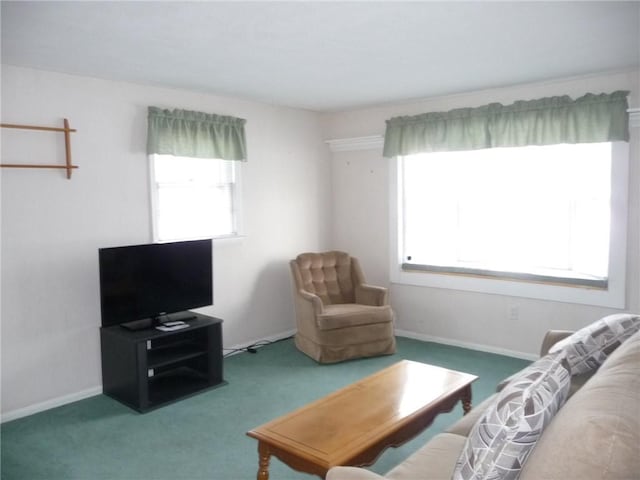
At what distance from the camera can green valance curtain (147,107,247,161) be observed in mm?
4018

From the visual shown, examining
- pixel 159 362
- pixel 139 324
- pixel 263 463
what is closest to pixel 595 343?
pixel 263 463

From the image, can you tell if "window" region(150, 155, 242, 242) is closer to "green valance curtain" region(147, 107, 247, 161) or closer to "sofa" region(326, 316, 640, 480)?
"green valance curtain" region(147, 107, 247, 161)

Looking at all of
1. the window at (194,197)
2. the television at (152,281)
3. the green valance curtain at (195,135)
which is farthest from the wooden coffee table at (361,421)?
the green valance curtain at (195,135)

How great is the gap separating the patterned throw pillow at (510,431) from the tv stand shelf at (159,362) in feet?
8.27

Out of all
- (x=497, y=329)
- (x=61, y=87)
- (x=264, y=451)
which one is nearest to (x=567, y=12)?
(x=264, y=451)

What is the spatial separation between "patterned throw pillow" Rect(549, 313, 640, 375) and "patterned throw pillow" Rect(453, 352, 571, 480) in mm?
862

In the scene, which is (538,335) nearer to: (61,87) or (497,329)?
(497,329)

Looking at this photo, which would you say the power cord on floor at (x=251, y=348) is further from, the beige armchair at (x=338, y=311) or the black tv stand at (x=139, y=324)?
the black tv stand at (x=139, y=324)

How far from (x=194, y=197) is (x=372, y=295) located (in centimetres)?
184

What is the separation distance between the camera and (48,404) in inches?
140

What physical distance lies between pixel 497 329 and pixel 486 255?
0.67 metres

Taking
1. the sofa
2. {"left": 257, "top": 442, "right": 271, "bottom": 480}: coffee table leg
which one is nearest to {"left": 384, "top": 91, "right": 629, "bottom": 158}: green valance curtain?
the sofa

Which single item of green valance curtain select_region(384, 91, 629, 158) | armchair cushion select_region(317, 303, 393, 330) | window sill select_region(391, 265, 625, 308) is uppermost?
green valance curtain select_region(384, 91, 629, 158)

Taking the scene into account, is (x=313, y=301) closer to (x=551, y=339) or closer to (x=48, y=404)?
(x=551, y=339)
